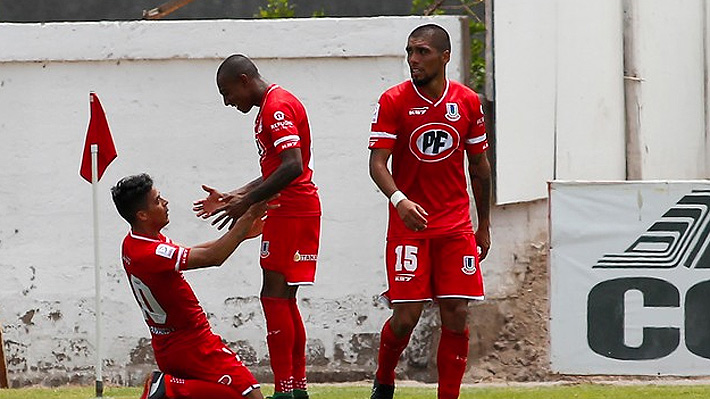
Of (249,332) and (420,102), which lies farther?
(249,332)

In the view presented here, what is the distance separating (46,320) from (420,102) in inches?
205

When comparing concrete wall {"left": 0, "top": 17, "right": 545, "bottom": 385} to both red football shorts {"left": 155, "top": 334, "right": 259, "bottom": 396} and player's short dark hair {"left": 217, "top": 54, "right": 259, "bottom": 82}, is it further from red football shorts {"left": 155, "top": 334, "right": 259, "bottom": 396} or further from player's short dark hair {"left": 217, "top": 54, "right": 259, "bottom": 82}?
red football shorts {"left": 155, "top": 334, "right": 259, "bottom": 396}

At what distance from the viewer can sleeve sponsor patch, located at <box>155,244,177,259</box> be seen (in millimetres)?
7340

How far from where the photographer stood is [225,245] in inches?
283

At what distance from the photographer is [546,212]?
12070 mm

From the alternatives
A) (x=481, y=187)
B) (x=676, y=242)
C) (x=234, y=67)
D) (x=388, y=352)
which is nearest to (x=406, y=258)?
(x=388, y=352)

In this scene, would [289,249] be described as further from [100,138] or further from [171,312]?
[100,138]

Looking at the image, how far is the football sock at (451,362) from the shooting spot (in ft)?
25.5

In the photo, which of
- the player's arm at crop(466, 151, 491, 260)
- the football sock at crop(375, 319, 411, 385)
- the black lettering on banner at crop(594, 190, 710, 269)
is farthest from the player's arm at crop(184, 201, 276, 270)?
the black lettering on banner at crop(594, 190, 710, 269)

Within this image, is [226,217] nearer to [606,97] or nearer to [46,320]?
[46,320]

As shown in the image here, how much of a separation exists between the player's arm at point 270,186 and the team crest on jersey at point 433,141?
0.63m

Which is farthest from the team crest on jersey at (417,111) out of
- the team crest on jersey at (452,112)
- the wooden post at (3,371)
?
the wooden post at (3,371)

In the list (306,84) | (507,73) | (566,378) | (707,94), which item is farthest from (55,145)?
(707,94)

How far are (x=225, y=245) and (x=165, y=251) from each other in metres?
0.36
